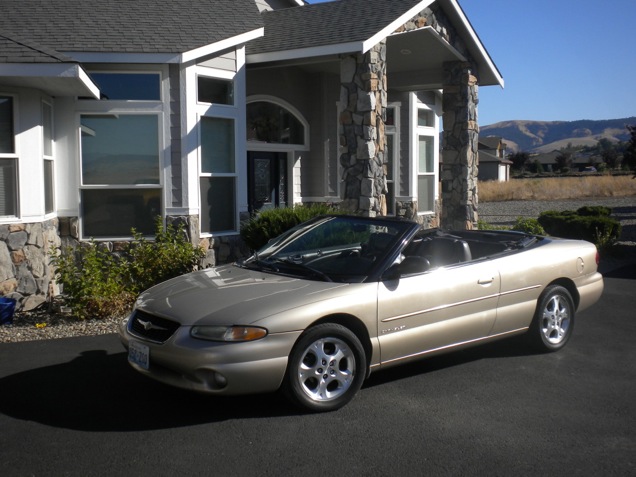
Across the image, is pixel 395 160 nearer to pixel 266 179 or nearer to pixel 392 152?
pixel 392 152

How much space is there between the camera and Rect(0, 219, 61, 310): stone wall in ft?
32.4

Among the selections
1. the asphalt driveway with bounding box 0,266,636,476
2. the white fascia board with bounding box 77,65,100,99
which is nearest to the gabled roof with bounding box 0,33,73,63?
the white fascia board with bounding box 77,65,100,99

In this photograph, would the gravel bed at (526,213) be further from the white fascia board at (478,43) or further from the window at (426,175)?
the white fascia board at (478,43)

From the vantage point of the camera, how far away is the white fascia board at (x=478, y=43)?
1420 centimetres

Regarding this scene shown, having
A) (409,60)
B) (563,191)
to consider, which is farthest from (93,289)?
(563,191)

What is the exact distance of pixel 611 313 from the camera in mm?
9562

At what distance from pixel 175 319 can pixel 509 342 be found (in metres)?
3.91

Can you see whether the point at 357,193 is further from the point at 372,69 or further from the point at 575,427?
the point at 575,427

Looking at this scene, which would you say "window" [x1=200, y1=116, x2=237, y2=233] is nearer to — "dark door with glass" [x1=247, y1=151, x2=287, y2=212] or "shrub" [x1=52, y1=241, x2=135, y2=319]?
"dark door with glass" [x1=247, y1=151, x2=287, y2=212]

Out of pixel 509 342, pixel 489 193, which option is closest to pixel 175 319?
pixel 509 342

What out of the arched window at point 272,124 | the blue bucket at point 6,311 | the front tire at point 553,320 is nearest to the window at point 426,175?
the arched window at point 272,124

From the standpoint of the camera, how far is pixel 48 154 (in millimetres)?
10891

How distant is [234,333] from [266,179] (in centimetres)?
998

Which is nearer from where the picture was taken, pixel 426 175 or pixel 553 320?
pixel 553 320
